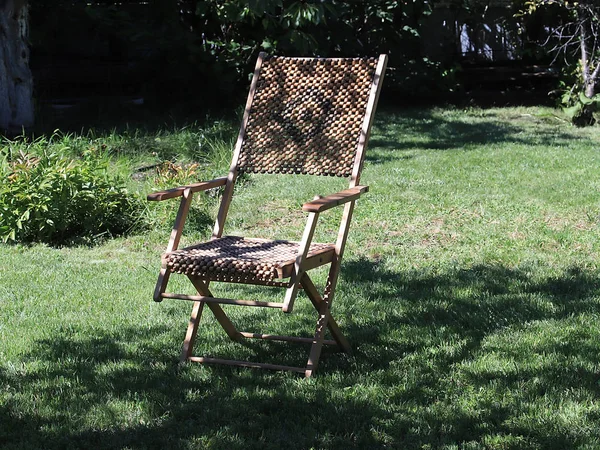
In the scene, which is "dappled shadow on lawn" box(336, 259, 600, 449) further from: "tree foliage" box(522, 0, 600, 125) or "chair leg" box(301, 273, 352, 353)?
"tree foliage" box(522, 0, 600, 125)

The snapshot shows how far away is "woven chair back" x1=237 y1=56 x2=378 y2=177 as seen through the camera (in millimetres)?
4535

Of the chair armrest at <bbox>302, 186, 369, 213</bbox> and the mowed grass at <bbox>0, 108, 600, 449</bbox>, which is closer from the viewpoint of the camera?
the mowed grass at <bbox>0, 108, 600, 449</bbox>

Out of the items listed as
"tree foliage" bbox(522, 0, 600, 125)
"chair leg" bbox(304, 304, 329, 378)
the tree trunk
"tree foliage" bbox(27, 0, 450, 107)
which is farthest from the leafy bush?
"tree foliage" bbox(522, 0, 600, 125)

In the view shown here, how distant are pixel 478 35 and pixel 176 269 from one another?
534 inches

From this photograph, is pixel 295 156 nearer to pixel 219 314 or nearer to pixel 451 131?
pixel 219 314


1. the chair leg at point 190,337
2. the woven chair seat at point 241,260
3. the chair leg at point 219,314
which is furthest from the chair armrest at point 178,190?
the chair leg at point 190,337

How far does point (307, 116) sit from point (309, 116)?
0.04ft

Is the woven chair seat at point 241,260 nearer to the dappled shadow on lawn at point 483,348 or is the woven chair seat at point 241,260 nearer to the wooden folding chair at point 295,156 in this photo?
the wooden folding chair at point 295,156

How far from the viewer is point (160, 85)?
47.3 ft

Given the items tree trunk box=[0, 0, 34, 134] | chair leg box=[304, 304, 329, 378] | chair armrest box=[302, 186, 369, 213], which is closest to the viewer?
chair armrest box=[302, 186, 369, 213]

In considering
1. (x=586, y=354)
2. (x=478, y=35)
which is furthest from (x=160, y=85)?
(x=586, y=354)

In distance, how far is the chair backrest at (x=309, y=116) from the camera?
4520 millimetres

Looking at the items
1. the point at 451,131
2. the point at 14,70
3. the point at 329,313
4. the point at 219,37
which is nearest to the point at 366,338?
the point at 329,313

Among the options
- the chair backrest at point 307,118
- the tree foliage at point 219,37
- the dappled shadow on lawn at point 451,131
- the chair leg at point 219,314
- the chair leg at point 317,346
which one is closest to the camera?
the chair leg at point 317,346
